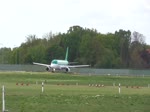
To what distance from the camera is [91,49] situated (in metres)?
161

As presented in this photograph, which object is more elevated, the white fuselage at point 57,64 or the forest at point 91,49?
the forest at point 91,49

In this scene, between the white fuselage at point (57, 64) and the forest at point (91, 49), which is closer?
the white fuselage at point (57, 64)

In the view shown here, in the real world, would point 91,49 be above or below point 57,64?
above

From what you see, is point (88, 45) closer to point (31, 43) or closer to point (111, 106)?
point (31, 43)

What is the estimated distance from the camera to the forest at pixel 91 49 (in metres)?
160

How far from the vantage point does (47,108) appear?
21.5 meters

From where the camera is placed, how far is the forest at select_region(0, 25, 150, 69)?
16025 centimetres

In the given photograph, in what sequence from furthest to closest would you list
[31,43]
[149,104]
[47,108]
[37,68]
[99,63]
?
1. [31,43]
2. [99,63]
3. [37,68]
4. [149,104]
5. [47,108]

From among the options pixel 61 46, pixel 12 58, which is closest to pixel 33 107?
pixel 61 46

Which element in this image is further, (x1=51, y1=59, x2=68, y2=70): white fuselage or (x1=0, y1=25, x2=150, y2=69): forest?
(x1=0, y1=25, x2=150, y2=69): forest

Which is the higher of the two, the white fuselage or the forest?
the forest

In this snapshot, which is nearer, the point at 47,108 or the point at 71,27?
the point at 47,108

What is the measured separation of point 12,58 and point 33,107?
16111 cm

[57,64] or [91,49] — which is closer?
[57,64]
